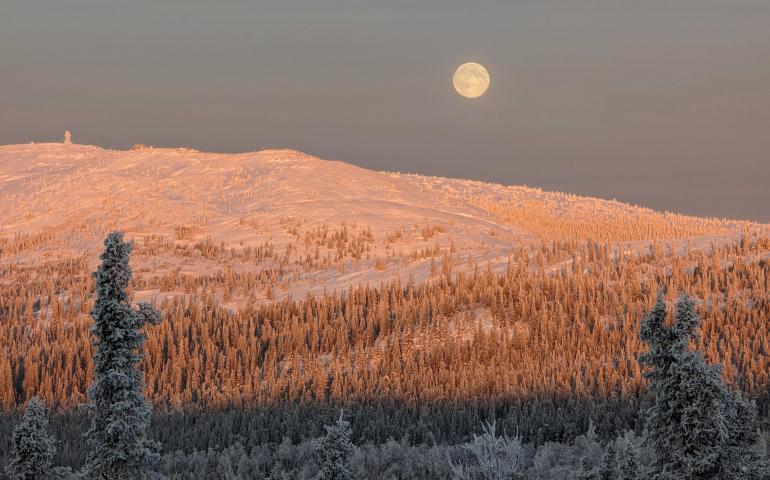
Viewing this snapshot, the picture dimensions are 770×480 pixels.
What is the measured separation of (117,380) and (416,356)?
78930 mm

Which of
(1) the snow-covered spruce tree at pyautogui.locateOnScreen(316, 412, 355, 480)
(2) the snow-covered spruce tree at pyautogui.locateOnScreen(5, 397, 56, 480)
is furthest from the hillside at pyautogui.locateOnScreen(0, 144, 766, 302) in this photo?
(1) the snow-covered spruce tree at pyautogui.locateOnScreen(316, 412, 355, 480)

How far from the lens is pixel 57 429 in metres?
88.1

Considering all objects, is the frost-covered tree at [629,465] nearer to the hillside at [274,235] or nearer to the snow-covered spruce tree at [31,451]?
the snow-covered spruce tree at [31,451]

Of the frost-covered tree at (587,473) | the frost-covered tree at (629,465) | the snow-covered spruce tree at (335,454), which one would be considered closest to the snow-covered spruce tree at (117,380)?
the snow-covered spruce tree at (335,454)

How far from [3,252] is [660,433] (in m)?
157

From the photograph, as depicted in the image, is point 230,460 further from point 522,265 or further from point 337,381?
point 522,265

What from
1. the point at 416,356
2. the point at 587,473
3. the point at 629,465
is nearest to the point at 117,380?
the point at 629,465

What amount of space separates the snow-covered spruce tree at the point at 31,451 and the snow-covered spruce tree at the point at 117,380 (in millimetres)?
5884

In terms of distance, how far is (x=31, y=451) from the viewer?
39219 millimetres

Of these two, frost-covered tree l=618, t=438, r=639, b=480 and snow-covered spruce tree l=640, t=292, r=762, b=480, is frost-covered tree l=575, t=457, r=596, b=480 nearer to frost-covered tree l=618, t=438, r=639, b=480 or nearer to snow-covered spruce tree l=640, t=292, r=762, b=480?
frost-covered tree l=618, t=438, r=639, b=480

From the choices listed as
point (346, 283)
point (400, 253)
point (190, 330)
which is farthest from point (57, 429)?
point (400, 253)

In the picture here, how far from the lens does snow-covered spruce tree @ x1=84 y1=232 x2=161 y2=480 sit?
33.6 m

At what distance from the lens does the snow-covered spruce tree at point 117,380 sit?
33.6 metres

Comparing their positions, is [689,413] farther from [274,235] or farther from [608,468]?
[274,235]
